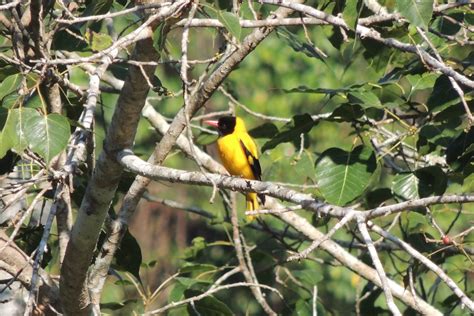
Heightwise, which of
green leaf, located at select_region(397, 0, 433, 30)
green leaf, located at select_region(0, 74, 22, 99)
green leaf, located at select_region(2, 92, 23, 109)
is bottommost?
green leaf, located at select_region(2, 92, 23, 109)

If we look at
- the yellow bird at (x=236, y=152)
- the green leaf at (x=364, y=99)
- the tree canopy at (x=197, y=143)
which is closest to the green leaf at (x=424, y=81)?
Answer: the tree canopy at (x=197, y=143)

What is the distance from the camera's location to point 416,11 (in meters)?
2.24

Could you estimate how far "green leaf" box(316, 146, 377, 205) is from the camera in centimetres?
306

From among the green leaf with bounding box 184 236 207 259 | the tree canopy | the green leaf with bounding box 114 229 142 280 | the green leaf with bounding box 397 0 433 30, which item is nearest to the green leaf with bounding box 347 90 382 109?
the tree canopy

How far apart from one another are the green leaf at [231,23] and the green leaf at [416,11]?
1.23 ft

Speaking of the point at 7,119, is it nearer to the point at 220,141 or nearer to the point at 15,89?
the point at 15,89

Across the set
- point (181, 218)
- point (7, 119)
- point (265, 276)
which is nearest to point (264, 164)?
point (265, 276)

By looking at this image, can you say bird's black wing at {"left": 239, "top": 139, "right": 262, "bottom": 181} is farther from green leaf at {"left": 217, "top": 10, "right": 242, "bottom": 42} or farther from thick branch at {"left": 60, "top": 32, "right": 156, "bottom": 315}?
green leaf at {"left": 217, "top": 10, "right": 242, "bottom": 42}

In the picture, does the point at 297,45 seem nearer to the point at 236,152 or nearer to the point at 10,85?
the point at 10,85

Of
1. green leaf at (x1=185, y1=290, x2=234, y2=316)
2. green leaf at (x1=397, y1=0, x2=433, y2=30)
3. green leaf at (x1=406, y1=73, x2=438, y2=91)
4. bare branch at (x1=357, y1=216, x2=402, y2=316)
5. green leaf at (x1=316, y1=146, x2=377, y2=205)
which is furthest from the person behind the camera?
green leaf at (x1=185, y1=290, x2=234, y2=316)

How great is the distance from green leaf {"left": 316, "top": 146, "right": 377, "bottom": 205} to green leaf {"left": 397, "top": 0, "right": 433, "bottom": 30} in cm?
92

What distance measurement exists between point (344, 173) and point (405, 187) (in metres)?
0.32

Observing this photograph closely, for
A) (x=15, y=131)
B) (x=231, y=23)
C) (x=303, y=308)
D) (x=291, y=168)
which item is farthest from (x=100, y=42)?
(x=291, y=168)

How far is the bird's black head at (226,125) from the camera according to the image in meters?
5.09
